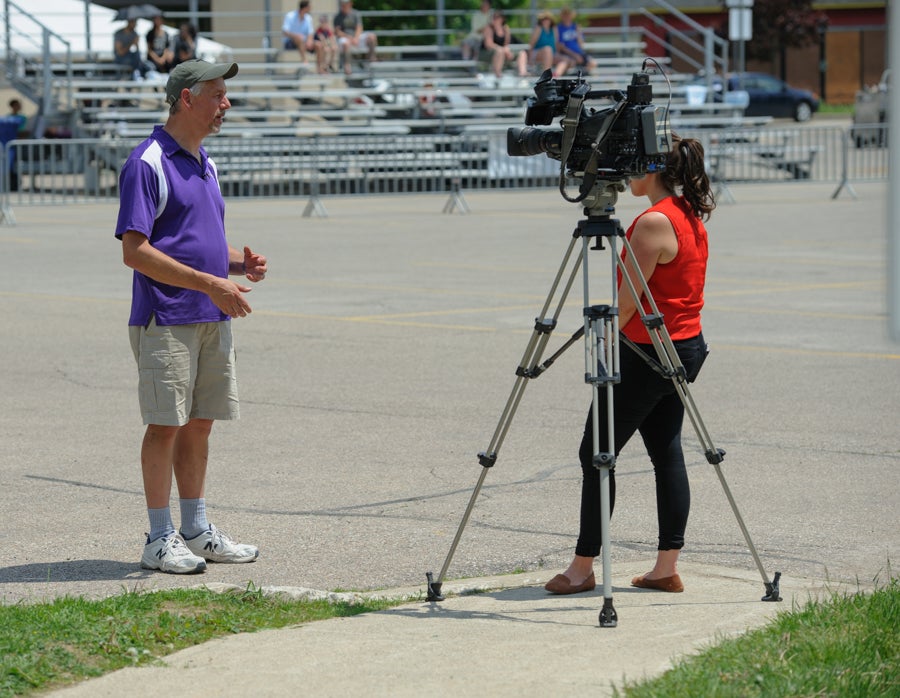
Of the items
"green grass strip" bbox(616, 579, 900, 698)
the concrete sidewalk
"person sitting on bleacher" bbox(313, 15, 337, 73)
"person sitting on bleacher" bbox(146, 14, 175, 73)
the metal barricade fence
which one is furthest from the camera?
"person sitting on bleacher" bbox(313, 15, 337, 73)

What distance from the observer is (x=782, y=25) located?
218 ft

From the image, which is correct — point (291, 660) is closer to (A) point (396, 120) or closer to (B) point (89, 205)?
(B) point (89, 205)

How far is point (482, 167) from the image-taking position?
30.5 meters

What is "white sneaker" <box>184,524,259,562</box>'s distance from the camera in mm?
6152

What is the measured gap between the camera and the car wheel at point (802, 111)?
58.1 m

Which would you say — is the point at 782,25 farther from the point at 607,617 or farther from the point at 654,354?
the point at 607,617

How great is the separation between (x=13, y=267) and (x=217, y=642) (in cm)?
1373

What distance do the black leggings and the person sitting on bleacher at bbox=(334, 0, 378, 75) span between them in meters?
30.6

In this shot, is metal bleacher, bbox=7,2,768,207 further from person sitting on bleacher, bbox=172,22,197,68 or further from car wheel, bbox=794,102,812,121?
car wheel, bbox=794,102,812,121

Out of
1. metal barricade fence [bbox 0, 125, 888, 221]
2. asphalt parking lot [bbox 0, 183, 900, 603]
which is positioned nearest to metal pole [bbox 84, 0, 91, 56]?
metal barricade fence [bbox 0, 125, 888, 221]

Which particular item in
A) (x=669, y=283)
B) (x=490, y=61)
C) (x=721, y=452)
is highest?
(x=490, y=61)

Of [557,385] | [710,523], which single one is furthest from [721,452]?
[557,385]

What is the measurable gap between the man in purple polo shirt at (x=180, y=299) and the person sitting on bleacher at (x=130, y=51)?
27.9 metres

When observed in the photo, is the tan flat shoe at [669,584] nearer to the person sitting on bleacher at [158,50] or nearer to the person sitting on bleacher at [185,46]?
the person sitting on bleacher at [185,46]
